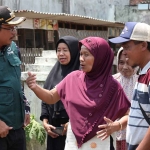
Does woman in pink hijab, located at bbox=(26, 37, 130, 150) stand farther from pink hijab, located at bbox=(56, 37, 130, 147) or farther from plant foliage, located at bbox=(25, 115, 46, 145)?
plant foliage, located at bbox=(25, 115, 46, 145)

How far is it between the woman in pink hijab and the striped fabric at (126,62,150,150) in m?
0.64

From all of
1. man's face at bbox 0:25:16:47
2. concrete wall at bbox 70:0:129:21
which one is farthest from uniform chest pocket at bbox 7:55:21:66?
concrete wall at bbox 70:0:129:21

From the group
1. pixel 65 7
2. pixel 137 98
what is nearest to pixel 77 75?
pixel 137 98

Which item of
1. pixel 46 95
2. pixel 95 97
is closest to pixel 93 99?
pixel 95 97

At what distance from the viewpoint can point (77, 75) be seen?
3.63 metres

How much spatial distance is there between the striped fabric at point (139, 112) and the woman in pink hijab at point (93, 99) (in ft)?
2.10

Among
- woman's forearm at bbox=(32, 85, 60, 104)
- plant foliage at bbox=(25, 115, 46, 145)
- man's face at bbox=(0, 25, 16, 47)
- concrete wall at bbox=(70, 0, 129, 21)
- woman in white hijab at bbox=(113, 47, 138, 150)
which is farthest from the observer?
concrete wall at bbox=(70, 0, 129, 21)

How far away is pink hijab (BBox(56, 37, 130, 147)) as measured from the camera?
11.2ft

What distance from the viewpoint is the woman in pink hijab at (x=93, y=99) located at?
3408 mm

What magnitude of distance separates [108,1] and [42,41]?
22.4 feet

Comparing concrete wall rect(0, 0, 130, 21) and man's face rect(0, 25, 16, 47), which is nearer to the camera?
man's face rect(0, 25, 16, 47)

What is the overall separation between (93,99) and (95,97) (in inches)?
1.0

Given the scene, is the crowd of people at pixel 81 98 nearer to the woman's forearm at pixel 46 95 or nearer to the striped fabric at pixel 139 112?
the woman's forearm at pixel 46 95

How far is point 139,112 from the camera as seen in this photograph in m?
2.65
